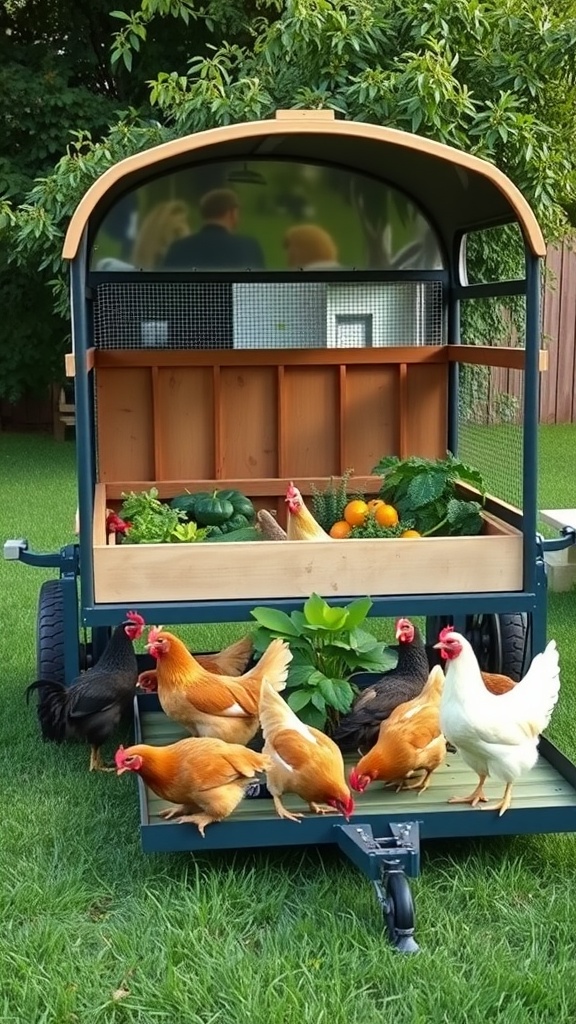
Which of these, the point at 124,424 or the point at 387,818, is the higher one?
the point at 124,424

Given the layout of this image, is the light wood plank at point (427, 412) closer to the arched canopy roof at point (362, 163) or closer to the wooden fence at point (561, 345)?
the arched canopy roof at point (362, 163)

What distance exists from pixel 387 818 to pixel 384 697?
721mm

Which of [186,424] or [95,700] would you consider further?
[186,424]

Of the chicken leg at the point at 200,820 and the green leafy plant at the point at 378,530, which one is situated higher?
the green leafy plant at the point at 378,530

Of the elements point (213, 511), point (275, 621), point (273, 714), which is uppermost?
point (213, 511)

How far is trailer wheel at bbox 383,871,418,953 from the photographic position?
2822 millimetres

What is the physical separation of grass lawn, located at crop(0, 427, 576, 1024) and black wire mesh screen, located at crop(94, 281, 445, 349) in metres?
2.17

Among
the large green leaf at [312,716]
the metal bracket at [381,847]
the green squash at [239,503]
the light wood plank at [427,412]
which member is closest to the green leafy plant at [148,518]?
the green squash at [239,503]

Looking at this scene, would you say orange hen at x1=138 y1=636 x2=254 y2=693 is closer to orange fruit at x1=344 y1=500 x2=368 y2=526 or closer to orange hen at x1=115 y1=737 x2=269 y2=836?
orange fruit at x1=344 y1=500 x2=368 y2=526

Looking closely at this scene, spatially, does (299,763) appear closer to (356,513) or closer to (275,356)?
(356,513)

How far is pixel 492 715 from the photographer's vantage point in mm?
3260

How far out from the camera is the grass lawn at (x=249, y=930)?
102 inches

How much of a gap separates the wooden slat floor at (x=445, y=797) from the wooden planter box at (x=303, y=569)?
622 mm

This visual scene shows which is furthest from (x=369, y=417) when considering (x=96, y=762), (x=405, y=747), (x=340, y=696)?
(x=405, y=747)
